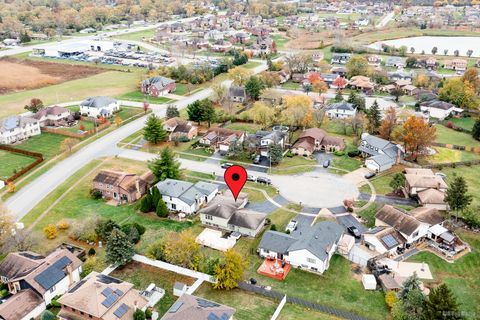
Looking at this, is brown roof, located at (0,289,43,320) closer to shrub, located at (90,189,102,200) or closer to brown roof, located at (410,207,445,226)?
shrub, located at (90,189,102,200)

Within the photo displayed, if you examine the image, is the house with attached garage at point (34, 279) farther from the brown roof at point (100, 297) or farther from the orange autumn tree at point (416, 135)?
the orange autumn tree at point (416, 135)

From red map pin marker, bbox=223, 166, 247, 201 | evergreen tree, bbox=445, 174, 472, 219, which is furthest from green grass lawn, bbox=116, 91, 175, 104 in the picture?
evergreen tree, bbox=445, 174, 472, 219

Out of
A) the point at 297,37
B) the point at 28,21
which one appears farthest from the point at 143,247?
the point at 28,21

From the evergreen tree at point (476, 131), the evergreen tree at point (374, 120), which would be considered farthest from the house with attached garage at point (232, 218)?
the evergreen tree at point (476, 131)

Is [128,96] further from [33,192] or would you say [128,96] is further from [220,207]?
[220,207]

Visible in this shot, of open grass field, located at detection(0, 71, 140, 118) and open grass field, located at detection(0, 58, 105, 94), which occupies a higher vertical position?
open grass field, located at detection(0, 58, 105, 94)

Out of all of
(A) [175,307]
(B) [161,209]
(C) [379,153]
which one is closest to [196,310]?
(A) [175,307]

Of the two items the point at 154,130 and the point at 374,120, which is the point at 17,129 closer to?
the point at 154,130

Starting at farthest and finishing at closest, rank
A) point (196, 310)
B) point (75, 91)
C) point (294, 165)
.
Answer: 1. point (75, 91)
2. point (294, 165)
3. point (196, 310)
